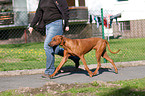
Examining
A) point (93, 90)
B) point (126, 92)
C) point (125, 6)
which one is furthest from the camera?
point (125, 6)

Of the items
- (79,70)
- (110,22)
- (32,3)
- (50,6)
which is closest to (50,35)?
(50,6)

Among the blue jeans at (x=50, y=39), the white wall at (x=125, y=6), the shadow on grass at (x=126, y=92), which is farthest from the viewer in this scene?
the white wall at (x=125, y=6)

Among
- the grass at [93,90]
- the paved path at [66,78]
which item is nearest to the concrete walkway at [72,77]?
the paved path at [66,78]

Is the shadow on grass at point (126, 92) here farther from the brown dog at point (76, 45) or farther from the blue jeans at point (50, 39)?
the blue jeans at point (50, 39)

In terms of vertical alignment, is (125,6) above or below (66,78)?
above

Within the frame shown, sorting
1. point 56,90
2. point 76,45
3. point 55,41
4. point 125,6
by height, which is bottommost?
point 56,90

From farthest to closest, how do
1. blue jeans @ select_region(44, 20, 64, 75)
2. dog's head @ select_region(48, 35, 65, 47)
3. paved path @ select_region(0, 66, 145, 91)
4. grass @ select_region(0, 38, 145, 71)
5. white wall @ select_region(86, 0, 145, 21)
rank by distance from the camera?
white wall @ select_region(86, 0, 145, 21)
grass @ select_region(0, 38, 145, 71)
blue jeans @ select_region(44, 20, 64, 75)
dog's head @ select_region(48, 35, 65, 47)
paved path @ select_region(0, 66, 145, 91)

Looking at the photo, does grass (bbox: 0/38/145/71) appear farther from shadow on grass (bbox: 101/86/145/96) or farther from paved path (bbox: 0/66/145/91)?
shadow on grass (bbox: 101/86/145/96)

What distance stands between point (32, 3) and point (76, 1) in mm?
3815

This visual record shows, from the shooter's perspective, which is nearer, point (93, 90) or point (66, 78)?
point (93, 90)

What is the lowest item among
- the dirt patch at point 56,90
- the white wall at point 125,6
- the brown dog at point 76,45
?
the dirt patch at point 56,90

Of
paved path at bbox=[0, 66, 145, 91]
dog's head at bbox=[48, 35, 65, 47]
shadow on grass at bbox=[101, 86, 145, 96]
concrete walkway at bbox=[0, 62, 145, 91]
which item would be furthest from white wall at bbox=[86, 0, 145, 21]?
shadow on grass at bbox=[101, 86, 145, 96]

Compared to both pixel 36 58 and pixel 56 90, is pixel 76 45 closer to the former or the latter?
pixel 56 90

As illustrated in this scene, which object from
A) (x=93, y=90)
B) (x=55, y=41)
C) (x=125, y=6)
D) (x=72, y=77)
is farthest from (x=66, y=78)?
(x=125, y=6)
